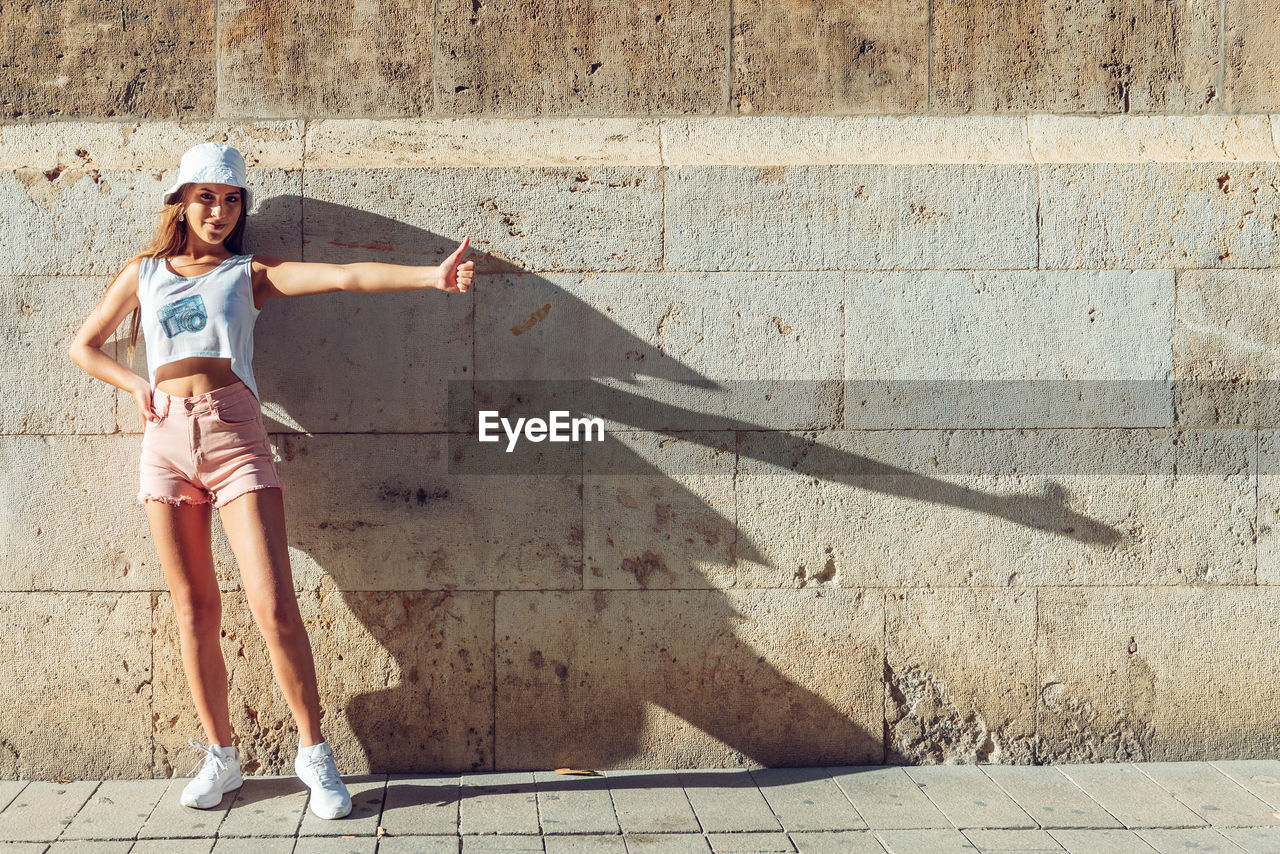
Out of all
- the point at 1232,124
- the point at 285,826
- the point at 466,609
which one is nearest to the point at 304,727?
the point at 285,826

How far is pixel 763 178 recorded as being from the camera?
4352 millimetres

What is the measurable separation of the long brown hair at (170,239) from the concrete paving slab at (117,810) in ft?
5.74

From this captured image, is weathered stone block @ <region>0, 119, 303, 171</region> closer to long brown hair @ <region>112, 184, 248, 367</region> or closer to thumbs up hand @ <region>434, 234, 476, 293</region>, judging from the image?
long brown hair @ <region>112, 184, 248, 367</region>

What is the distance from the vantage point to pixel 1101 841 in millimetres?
3689

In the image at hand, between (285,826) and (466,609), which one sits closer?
(285,826)

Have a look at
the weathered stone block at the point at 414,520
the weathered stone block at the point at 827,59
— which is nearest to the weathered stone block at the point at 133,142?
the weathered stone block at the point at 414,520

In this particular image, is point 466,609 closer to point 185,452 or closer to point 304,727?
point 304,727

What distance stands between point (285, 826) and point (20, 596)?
4.98ft

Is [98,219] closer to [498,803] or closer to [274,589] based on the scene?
[274,589]

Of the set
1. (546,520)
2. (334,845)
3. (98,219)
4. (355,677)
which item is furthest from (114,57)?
(334,845)

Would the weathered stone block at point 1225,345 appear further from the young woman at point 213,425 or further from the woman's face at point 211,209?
the woman's face at point 211,209

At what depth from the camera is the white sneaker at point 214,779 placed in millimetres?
3924

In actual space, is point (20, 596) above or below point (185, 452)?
below

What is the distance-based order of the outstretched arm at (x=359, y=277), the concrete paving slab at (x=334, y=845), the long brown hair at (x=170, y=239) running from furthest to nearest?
1. the long brown hair at (x=170, y=239)
2. the outstretched arm at (x=359, y=277)
3. the concrete paving slab at (x=334, y=845)
